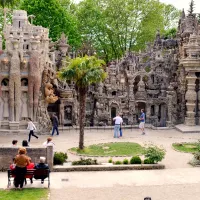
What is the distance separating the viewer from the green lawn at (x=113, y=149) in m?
24.4

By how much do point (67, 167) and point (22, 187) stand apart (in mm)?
3734

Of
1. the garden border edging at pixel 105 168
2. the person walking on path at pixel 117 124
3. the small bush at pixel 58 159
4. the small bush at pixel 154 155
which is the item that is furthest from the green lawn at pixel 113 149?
the garden border edging at pixel 105 168

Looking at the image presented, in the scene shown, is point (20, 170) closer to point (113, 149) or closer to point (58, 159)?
point (58, 159)

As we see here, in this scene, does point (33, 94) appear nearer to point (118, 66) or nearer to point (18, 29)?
point (18, 29)

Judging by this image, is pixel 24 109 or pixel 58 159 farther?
pixel 24 109

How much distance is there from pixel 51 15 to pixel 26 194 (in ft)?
114

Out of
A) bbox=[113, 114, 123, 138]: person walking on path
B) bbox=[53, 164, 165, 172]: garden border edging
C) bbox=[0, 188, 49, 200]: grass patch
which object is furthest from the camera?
bbox=[113, 114, 123, 138]: person walking on path

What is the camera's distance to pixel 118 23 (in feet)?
183

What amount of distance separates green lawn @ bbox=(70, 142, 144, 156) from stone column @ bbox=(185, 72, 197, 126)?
8674 mm

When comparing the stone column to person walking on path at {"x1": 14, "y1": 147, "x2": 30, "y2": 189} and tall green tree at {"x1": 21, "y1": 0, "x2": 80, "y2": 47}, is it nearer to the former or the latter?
tall green tree at {"x1": 21, "y1": 0, "x2": 80, "y2": 47}

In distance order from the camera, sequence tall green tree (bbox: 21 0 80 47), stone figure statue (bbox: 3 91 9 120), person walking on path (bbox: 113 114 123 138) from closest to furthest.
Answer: person walking on path (bbox: 113 114 123 138) < stone figure statue (bbox: 3 91 9 120) < tall green tree (bbox: 21 0 80 47)

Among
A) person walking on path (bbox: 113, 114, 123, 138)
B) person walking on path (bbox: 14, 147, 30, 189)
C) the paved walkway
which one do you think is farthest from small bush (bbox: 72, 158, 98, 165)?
person walking on path (bbox: 113, 114, 123, 138)

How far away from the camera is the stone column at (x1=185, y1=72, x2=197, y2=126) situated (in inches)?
1351

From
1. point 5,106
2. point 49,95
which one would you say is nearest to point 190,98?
point 49,95
